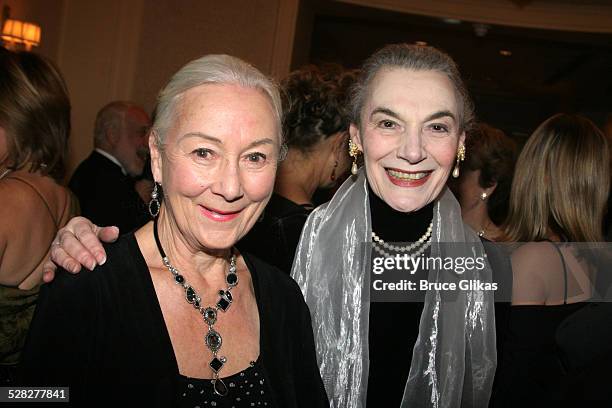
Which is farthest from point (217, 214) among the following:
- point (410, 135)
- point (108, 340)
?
point (410, 135)

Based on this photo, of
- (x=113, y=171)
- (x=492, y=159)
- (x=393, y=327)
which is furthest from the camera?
(x=113, y=171)

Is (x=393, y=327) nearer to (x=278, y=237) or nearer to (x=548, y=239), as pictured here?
(x=278, y=237)

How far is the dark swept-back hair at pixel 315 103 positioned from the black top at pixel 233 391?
1.26 meters

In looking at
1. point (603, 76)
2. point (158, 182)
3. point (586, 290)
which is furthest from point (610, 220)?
point (603, 76)

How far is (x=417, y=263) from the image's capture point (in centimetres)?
230

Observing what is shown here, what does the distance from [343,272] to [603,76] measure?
384 inches

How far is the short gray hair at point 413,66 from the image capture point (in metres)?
2.14

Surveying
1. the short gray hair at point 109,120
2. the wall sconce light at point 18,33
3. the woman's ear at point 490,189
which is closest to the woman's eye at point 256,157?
the woman's ear at point 490,189

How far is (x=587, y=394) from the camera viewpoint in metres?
1.23

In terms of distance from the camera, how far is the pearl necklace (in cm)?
231

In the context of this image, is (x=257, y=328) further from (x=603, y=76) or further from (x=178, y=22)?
(x=603, y=76)

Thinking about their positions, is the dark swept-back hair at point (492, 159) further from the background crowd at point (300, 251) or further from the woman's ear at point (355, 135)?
the woman's ear at point (355, 135)

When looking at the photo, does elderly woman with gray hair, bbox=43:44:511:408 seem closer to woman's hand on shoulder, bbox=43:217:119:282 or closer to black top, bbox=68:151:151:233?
woman's hand on shoulder, bbox=43:217:119:282

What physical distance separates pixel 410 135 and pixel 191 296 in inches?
33.5
